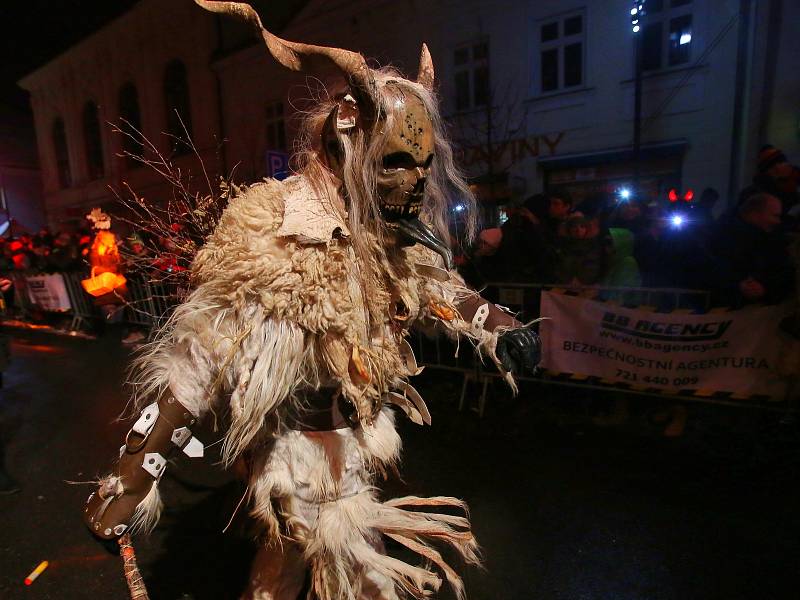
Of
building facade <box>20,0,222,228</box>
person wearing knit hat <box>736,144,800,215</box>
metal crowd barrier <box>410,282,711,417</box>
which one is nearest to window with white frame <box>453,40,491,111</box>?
person wearing knit hat <box>736,144,800,215</box>

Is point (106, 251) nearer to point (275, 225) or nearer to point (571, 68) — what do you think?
point (275, 225)

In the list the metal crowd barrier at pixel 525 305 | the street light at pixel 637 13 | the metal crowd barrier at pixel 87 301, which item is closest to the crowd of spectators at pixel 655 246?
the metal crowd barrier at pixel 525 305

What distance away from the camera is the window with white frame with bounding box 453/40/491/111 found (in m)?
11.3

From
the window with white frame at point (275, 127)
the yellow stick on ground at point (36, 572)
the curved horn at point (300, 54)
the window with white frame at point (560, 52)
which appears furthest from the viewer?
the window with white frame at point (275, 127)

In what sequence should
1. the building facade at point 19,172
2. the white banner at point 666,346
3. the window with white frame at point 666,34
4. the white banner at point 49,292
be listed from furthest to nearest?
the building facade at point 19,172, the white banner at point 49,292, the window with white frame at point 666,34, the white banner at point 666,346

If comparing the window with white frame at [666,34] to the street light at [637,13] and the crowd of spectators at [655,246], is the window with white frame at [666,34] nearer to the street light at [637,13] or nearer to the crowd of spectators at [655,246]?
the street light at [637,13]

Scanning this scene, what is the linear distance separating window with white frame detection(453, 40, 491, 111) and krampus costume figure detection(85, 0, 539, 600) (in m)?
10.5

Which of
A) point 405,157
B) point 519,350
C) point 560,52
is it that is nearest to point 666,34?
point 560,52

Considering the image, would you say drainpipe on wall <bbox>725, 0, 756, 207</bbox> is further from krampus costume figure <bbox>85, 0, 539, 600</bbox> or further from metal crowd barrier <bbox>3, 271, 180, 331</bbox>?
metal crowd barrier <bbox>3, 271, 180, 331</bbox>

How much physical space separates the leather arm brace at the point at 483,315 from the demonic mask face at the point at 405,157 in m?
0.60

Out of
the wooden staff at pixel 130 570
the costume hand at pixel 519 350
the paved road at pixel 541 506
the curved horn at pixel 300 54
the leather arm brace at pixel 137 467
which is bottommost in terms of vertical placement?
the paved road at pixel 541 506

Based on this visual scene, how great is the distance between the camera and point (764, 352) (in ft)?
12.1

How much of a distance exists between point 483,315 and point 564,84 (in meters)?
10.3

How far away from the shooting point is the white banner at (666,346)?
3.69 metres
